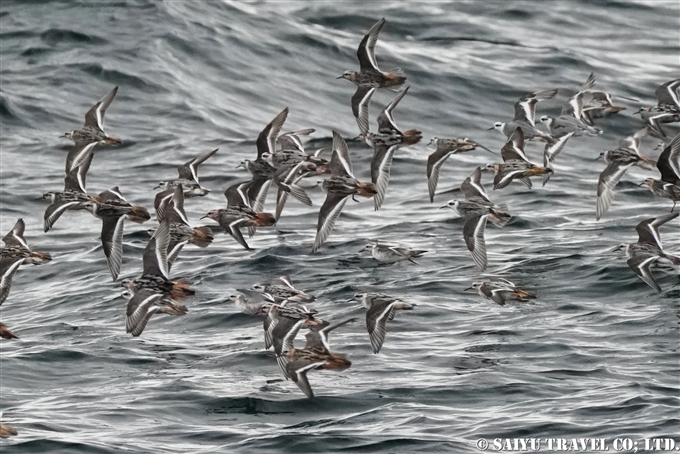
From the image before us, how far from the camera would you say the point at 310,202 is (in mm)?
16547

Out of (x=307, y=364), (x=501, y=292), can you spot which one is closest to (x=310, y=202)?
(x=501, y=292)

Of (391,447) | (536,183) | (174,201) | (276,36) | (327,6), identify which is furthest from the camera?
(327,6)

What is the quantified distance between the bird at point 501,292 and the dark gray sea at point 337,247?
196mm

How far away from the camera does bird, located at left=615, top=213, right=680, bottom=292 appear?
16.3 m

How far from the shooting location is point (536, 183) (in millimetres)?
22844

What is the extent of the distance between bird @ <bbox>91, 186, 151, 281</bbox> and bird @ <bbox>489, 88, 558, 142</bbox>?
5627 mm

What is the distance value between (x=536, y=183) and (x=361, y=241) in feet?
14.2

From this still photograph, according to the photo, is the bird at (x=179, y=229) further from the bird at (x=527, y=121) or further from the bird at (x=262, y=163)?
the bird at (x=527, y=121)

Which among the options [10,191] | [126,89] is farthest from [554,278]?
[126,89]

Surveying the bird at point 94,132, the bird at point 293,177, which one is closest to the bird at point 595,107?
the bird at point 293,177

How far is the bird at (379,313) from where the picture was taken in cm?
1473

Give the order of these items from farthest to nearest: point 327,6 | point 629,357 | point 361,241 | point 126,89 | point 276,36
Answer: point 327,6
point 276,36
point 126,89
point 361,241
point 629,357

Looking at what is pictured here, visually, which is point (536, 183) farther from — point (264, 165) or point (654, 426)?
point (654, 426)

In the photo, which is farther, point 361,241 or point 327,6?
point 327,6
